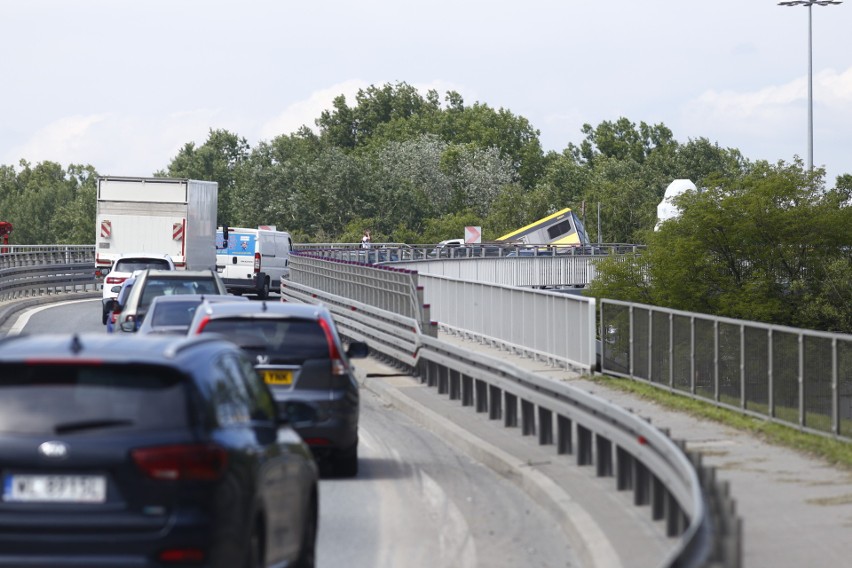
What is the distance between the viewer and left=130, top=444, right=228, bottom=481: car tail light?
6.70 m

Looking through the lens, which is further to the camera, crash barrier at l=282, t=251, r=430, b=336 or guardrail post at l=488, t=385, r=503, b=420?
crash barrier at l=282, t=251, r=430, b=336

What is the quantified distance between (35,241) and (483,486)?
19111cm

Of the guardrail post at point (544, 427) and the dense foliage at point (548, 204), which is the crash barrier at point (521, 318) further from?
the dense foliage at point (548, 204)

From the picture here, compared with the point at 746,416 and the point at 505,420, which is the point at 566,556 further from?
the point at 746,416

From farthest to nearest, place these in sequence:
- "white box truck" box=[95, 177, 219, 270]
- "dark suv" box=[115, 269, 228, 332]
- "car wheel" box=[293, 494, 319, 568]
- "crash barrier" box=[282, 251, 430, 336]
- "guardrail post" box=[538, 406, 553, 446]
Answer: "white box truck" box=[95, 177, 219, 270]
"crash barrier" box=[282, 251, 430, 336]
"dark suv" box=[115, 269, 228, 332]
"guardrail post" box=[538, 406, 553, 446]
"car wheel" box=[293, 494, 319, 568]

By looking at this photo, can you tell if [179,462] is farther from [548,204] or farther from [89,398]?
[548,204]

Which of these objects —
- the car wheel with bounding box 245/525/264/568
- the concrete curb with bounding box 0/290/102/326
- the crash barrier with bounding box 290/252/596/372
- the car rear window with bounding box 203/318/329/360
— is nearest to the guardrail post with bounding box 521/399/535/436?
the car rear window with bounding box 203/318/329/360

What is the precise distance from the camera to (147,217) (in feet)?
134

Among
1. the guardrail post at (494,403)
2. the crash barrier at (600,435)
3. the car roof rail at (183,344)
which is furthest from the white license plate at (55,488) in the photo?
the guardrail post at (494,403)

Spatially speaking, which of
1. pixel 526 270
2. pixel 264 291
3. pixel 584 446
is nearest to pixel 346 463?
pixel 584 446

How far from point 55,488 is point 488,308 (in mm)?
21743

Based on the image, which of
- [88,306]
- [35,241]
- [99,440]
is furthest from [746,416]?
[35,241]

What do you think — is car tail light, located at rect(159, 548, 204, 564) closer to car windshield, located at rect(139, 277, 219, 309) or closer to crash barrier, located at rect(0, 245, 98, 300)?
car windshield, located at rect(139, 277, 219, 309)

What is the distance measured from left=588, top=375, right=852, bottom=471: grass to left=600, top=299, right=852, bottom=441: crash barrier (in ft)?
0.64
